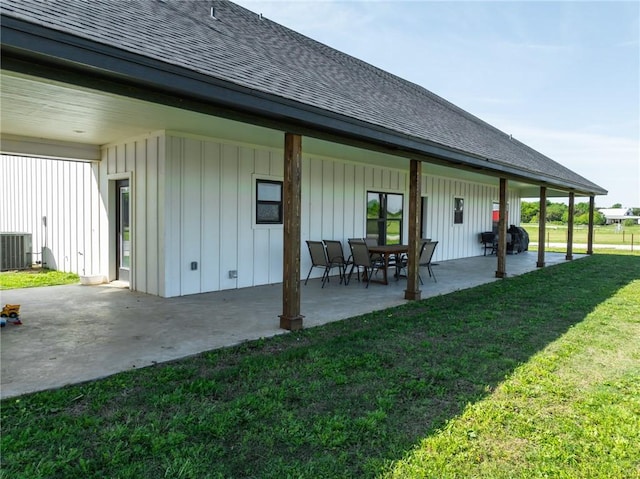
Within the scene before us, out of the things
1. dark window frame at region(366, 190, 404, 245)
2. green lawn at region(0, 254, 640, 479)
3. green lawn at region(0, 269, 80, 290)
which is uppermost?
dark window frame at region(366, 190, 404, 245)

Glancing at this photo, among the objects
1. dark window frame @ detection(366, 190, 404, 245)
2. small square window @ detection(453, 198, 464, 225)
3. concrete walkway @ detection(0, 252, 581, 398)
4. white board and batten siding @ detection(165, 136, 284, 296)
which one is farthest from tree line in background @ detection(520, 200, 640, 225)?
concrete walkway @ detection(0, 252, 581, 398)

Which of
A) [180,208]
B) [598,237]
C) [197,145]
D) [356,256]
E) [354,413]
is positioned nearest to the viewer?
[354,413]

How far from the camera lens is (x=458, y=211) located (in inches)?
556

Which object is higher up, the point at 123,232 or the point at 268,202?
the point at 268,202

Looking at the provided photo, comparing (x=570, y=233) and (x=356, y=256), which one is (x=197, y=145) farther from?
(x=570, y=233)

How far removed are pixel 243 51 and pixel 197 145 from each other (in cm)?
225

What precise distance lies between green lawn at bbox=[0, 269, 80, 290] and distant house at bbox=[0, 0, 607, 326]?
1.24 ft

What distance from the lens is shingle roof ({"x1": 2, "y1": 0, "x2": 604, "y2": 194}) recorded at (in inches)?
122

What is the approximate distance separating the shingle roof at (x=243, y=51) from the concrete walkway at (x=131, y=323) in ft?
8.39

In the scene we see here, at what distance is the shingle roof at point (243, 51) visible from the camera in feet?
10.2

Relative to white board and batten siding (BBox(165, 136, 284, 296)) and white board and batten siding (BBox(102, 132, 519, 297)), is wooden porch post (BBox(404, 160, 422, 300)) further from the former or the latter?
white board and batten siding (BBox(165, 136, 284, 296))

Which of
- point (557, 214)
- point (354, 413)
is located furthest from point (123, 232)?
point (557, 214)

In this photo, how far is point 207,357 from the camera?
3.91 meters

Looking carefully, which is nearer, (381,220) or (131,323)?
(131,323)
